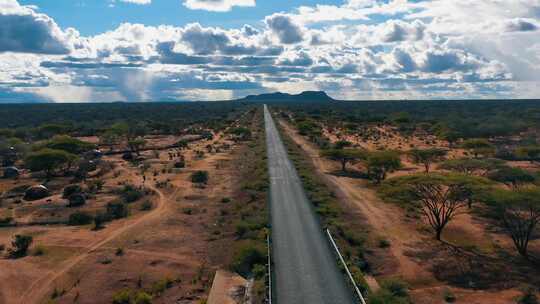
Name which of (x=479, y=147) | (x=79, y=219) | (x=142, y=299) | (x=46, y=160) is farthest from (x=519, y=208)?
(x=46, y=160)

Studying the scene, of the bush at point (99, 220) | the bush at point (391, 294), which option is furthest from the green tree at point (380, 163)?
the bush at point (99, 220)

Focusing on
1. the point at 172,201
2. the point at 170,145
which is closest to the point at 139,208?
the point at 172,201

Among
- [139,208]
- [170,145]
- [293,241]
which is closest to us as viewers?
[293,241]

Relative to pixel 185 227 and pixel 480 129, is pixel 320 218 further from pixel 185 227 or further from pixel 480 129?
pixel 480 129

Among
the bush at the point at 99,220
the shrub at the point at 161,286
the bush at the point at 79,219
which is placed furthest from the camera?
the bush at the point at 79,219

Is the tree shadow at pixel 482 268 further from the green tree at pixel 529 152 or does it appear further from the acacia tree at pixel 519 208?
the green tree at pixel 529 152

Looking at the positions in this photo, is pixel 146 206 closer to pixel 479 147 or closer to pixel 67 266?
pixel 67 266
